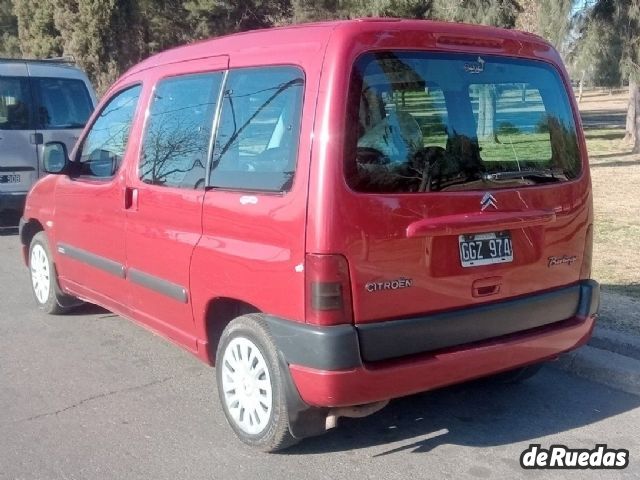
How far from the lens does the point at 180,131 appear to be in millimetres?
4551

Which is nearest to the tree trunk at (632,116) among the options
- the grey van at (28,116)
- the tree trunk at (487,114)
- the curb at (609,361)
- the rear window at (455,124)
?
the grey van at (28,116)

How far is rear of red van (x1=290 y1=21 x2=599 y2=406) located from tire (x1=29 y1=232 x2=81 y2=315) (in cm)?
344

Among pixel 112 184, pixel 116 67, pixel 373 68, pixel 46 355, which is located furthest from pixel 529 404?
pixel 116 67

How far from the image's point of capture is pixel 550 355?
416 cm

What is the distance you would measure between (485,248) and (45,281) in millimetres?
4135

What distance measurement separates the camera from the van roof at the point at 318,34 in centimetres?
362

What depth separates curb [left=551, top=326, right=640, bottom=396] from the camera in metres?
4.89

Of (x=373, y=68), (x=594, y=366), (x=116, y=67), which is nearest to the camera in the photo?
(x=373, y=68)

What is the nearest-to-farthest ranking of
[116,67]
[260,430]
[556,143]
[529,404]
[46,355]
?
1. [260,430]
2. [556,143]
3. [529,404]
4. [46,355]
5. [116,67]

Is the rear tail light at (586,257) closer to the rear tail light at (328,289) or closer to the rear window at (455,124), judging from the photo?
the rear window at (455,124)

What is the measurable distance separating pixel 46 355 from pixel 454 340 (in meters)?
3.22

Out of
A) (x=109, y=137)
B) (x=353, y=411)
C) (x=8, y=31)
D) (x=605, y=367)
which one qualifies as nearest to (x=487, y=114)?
(x=353, y=411)

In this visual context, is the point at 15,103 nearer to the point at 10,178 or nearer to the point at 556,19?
the point at 10,178

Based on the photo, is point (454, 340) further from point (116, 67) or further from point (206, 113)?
point (116, 67)
